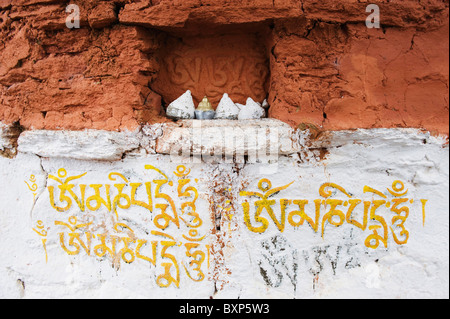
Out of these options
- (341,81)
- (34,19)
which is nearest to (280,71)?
(341,81)

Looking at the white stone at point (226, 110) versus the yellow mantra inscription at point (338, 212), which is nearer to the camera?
the yellow mantra inscription at point (338, 212)

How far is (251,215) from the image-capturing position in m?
1.86

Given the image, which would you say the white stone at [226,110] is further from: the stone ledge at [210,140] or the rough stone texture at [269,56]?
the rough stone texture at [269,56]

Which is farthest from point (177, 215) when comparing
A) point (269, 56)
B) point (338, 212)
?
point (269, 56)

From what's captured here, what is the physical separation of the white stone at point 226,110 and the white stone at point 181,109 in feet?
0.55

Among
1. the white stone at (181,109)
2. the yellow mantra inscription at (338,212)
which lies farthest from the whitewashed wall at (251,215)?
the white stone at (181,109)

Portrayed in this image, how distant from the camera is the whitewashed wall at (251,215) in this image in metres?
1.81

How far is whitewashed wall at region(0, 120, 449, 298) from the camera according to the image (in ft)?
5.95

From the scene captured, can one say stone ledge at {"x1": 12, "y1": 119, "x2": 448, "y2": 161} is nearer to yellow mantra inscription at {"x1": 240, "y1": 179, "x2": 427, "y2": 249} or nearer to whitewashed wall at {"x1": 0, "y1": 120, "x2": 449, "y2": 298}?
whitewashed wall at {"x1": 0, "y1": 120, "x2": 449, "y2": 298}

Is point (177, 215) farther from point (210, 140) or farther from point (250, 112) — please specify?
point (250, 112)

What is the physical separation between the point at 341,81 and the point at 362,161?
1.53 feet

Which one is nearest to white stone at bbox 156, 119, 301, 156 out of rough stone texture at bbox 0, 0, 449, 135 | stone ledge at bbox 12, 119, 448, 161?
stone ledge at bbox 12, 119, 448, 161

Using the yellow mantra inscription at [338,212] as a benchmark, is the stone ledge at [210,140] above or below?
above

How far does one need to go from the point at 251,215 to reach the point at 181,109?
77 cm
